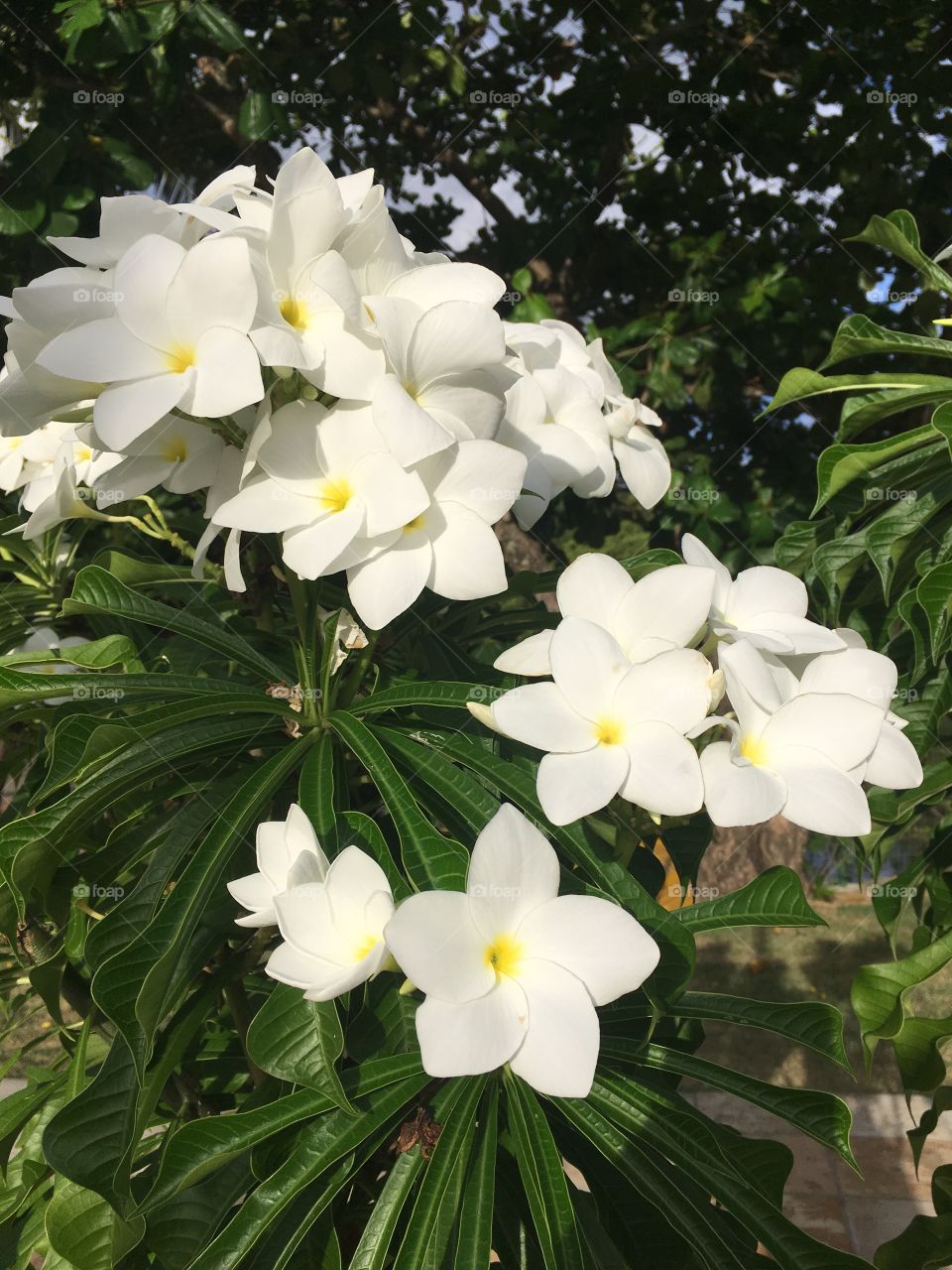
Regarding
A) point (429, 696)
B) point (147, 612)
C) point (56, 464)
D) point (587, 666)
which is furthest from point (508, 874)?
point (56, 464)

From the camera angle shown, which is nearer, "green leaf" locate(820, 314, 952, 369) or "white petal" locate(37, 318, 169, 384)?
"white petal" locate(37, 318, 169, 384)

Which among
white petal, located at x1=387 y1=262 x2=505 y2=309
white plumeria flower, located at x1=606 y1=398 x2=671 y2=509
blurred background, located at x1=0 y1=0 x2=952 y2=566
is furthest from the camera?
blurred background, located at x1=0 y1=0 x2=952 y2=566

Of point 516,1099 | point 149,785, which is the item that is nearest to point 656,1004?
point 516,1099

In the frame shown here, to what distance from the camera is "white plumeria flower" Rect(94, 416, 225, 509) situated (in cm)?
83

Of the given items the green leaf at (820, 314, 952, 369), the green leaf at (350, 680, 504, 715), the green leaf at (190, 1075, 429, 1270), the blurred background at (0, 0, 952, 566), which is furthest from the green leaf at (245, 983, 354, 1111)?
the blurred background at (0, 0, 952, 566)

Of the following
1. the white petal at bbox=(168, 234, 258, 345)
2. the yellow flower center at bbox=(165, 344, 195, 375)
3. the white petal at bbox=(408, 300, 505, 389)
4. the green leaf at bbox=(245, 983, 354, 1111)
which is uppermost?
the white petal at bbox=(168, 234, 258, 345)

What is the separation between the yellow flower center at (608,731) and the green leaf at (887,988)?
42cm

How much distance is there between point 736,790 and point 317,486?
Result: 0.38 m

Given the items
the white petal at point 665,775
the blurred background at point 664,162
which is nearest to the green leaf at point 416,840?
the white petal at point 665,775

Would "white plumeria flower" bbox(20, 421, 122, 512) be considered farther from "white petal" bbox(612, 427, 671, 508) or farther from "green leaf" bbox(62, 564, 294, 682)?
"white petal" bbox(612, 427, 671, 508)

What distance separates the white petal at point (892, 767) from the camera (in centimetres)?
77

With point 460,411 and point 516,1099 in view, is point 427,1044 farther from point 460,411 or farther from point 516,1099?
point 460,411

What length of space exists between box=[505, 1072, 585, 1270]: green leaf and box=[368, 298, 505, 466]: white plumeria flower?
52 cm

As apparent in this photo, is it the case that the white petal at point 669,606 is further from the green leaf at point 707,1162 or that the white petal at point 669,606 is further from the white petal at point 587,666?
the green leaf at point 707,1162
